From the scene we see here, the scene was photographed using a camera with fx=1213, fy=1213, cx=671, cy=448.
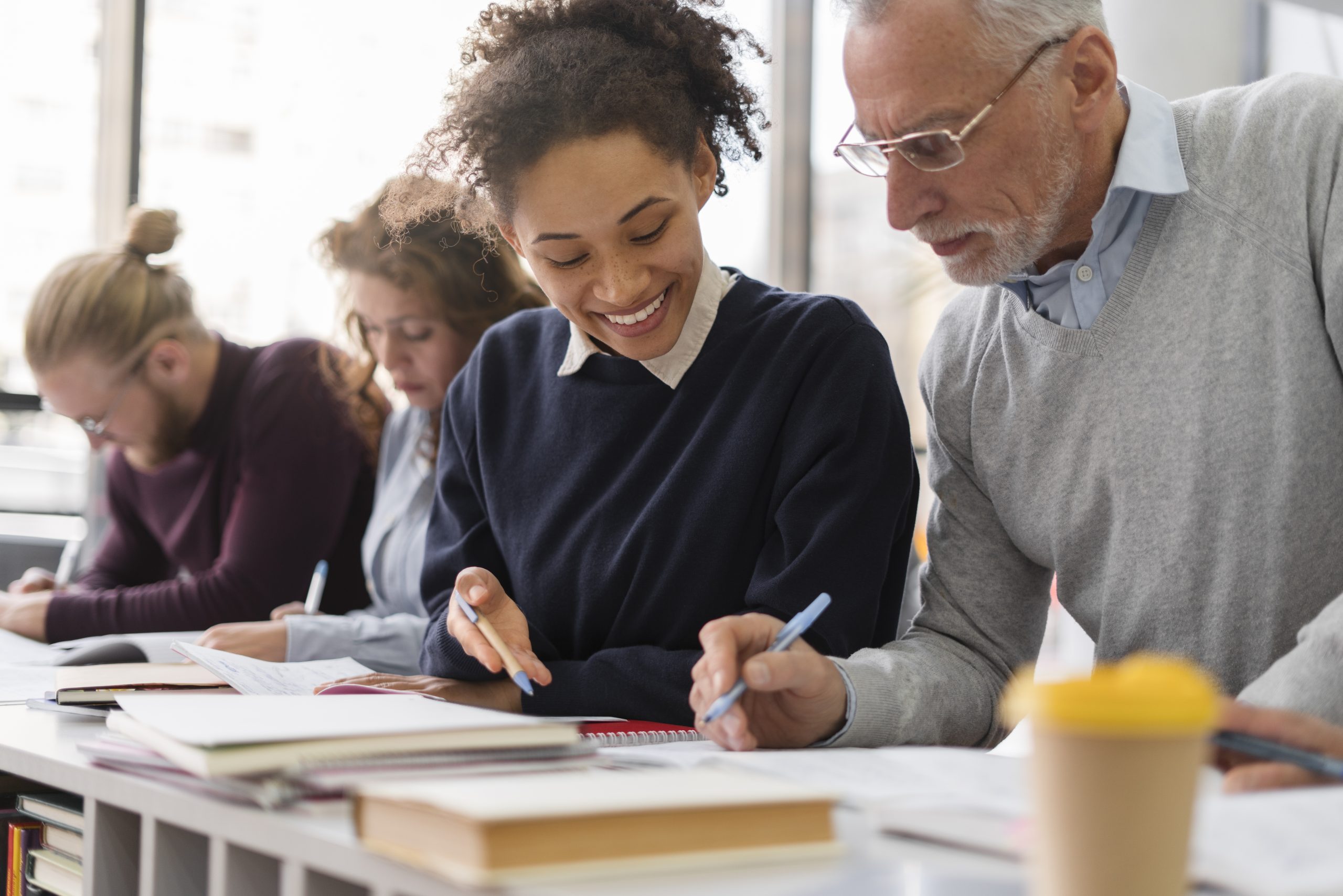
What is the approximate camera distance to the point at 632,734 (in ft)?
3.55

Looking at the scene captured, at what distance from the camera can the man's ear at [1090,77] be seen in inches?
50.3

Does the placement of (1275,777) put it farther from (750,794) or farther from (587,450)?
(587,450)

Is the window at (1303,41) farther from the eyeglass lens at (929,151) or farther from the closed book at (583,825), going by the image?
the closed book at (583,825)

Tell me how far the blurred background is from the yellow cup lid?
2.52 m

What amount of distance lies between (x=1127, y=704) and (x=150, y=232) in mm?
2190

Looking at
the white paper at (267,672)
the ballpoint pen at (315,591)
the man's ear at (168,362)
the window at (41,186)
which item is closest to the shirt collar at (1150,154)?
the white paper at (267,672)

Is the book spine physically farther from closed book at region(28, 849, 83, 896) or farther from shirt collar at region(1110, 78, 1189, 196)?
Answer: shirt collar at region(1110, 78, 1189, 196)

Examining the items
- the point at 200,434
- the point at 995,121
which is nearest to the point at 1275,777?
the point at 995,121

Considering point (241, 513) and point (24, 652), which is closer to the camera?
point (24, 652)

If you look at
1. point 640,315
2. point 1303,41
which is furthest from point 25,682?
point 1303,41

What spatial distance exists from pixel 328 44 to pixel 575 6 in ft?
8.74

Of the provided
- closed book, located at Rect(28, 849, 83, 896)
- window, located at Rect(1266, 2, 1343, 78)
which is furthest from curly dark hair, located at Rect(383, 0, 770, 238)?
window, located at Rect(1266, 2, 1343, 78)

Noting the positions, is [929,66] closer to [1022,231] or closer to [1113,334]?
[1022,231]

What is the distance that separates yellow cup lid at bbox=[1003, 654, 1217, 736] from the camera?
0.55 meters
